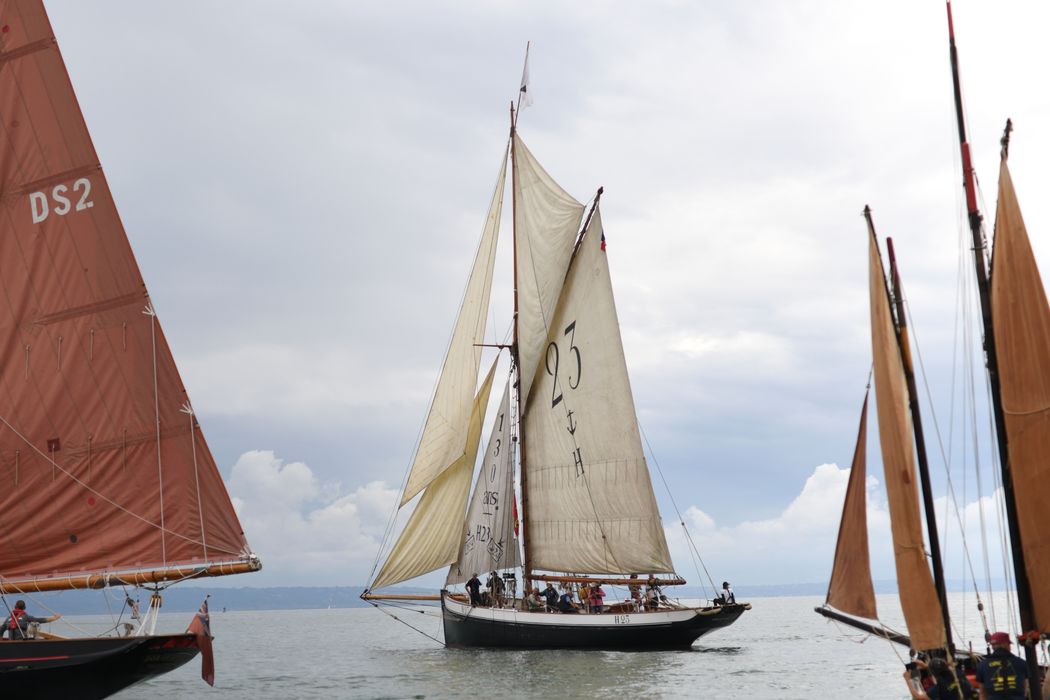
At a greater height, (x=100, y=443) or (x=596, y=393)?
(x=596, y=393)

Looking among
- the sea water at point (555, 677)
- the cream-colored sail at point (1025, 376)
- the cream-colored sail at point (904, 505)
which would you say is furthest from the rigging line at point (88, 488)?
the cream-colored sail at point (1025, 376)

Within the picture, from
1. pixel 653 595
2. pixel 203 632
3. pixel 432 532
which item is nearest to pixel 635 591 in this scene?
pixel 653 595

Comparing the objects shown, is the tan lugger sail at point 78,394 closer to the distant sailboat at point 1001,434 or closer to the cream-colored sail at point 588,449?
the distant sailboat at point 1001,434

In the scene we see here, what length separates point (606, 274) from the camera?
48875 millimetres

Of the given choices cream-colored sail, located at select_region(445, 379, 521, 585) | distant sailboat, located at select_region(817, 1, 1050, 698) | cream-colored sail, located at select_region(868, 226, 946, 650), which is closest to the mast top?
distant sailboat, located at select_region(817, 1, 1050, 698)

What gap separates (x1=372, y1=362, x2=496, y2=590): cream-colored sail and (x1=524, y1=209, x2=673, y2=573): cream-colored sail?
12.1ft

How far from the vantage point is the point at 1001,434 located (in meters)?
18.4

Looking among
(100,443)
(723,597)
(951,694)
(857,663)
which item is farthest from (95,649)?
(857,663)

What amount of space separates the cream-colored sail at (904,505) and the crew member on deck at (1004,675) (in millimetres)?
1614

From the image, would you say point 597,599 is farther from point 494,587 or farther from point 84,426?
point 84,426

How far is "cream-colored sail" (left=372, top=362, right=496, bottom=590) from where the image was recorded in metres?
47.0

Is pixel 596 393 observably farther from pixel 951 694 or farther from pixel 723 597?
pixel 951 694

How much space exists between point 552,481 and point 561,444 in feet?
5.96

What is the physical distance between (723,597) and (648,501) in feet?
18.8
